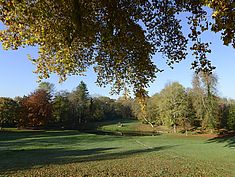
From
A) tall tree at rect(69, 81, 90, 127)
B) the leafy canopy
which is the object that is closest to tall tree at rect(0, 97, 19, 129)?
tall tree at rect(69, 81, 90, 127)

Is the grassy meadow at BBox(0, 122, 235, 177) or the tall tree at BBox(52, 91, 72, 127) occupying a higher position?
the tall tree at BBox(52, 91, 72, 127)

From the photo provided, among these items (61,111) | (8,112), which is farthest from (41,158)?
(61,111)

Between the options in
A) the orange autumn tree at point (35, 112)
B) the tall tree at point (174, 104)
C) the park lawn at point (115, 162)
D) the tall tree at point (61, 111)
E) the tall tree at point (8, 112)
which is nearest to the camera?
the park lawn at point (115, 162)

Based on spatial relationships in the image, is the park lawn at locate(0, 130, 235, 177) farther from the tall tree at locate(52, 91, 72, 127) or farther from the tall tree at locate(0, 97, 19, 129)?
the tall tree at locate(52, 91, 72, 127)

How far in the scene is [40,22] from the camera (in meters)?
8.12

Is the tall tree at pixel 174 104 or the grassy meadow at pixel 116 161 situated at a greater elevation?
the tall tree at pixel 174 104

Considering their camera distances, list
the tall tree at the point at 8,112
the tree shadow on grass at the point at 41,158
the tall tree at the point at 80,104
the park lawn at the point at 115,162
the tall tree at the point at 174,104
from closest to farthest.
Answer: the park lawn at the point at 115,162 < the tree shadow on grass at the point at 41,158 < the tall tree at the point at 174,104 < the tall tree at the point at 8,112 < the tall tree at the point at 80,104

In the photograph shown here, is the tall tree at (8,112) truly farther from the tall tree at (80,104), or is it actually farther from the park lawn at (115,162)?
the park lawn at (115,162)

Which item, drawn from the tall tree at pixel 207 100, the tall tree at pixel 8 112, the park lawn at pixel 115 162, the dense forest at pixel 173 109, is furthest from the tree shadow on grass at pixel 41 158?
the tall tree at pixel 8 112

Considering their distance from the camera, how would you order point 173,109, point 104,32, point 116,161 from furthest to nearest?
point 173,109 < point 116,161 < point 104,32

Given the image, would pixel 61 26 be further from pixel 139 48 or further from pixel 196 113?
pixel 196 113

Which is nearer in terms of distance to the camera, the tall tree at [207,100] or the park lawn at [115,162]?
the park lawn at [115,162]

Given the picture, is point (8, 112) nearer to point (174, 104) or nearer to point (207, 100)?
point (174, 104)

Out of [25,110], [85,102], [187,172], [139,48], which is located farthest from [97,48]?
[85,102]
